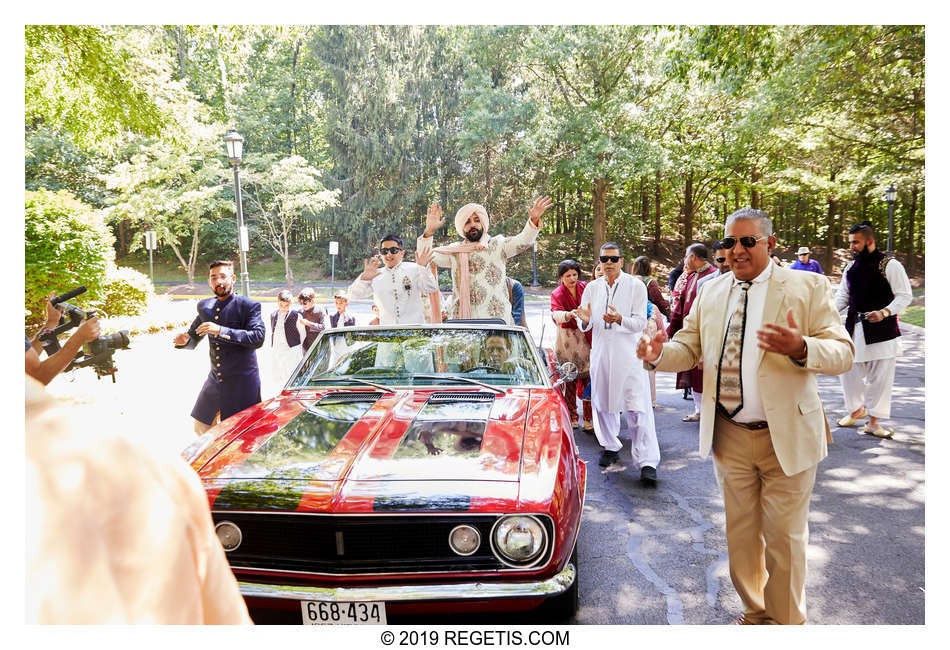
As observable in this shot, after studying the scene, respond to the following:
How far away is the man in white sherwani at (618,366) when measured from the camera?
5.00 meters

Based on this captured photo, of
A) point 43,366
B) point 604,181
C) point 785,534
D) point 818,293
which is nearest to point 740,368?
point 818,293

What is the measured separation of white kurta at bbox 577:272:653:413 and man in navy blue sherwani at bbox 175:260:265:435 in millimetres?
2829

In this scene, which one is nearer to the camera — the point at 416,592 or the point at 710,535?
the point at 416,592

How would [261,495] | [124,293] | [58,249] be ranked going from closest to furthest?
[261,495] < [58,249] < [124,293]

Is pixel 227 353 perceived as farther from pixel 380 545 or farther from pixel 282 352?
pixel 282 352

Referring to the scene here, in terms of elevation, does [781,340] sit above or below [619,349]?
above

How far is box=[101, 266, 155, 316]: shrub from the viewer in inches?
484

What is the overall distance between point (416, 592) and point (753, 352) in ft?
6.02

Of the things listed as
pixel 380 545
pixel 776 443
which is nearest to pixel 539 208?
pixel 776 443

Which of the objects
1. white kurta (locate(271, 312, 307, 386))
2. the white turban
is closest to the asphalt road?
white kurta (locate(271, 312, 307, 386))

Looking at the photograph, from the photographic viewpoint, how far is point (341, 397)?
150 inches

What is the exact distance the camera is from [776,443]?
107 inches
